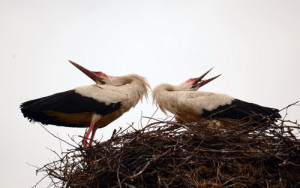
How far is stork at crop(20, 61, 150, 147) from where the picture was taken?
474cm

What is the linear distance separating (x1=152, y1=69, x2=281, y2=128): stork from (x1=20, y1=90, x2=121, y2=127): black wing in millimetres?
777

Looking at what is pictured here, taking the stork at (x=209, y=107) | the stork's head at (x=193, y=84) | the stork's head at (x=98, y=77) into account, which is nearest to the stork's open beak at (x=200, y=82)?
the stork's head at (x=193, y=84)

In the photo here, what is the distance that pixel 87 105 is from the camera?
478cm

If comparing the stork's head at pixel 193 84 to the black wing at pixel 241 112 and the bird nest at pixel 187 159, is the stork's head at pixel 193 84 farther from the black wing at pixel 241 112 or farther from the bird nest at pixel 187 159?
the bird nest at pixel 187 159

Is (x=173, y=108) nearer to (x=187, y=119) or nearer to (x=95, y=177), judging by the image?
(x=187, y=119)

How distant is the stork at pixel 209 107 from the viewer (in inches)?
193

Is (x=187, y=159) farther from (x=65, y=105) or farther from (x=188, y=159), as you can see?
(x=65, y=105)

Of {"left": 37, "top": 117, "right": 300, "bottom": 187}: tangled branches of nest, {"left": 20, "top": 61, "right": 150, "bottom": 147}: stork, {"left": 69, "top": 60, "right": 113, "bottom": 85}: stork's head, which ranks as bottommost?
{"left": 37, "top": 117, "right": 300, "bottom": 187}: tangled branches of nest

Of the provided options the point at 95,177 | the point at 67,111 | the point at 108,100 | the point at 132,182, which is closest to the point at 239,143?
the point at 132,182

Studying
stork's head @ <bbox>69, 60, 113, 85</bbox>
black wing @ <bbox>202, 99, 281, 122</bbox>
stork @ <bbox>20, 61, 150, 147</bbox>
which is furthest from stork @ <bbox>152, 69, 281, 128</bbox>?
stork's head @ <bbox>69, 60, 113, 85</bbox>

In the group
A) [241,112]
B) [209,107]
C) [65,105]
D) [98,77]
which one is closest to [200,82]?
[209,107]

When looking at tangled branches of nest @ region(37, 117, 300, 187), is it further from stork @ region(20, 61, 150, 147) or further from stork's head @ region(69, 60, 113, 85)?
stork's head @ region(69, 60, 113, 85)

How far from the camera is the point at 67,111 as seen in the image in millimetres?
4730

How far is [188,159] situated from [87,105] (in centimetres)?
171
